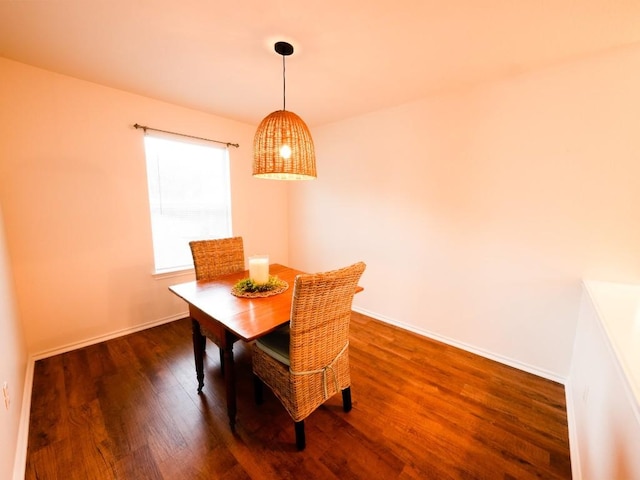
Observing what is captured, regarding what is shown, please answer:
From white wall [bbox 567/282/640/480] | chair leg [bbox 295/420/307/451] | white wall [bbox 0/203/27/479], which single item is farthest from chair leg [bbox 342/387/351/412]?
white wall [bbox 0/203/27/479]

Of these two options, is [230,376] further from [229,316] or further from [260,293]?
[260,293]

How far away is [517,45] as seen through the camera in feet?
5.24

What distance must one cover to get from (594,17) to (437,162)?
1.19 m

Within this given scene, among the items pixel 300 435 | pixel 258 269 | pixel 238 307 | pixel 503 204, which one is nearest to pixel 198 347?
pixel 238 307

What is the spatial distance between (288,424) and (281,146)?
1.69 m

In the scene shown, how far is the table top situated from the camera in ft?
4.20

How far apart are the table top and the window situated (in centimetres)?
114

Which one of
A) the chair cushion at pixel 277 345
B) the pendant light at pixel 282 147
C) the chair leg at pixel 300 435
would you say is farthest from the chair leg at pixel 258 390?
the pendant light at pixel 282 147

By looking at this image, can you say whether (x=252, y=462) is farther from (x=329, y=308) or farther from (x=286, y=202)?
(x=286, y=202)

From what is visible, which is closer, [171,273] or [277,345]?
[277,345]

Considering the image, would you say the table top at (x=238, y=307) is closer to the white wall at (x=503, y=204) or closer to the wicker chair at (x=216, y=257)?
the wicker chair at (x=216, y=257)

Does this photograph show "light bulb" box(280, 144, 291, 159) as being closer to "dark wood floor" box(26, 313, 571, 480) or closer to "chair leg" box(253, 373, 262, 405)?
"chair leg" box(253, 373, 262, 405)

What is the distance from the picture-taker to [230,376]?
150 centimetres

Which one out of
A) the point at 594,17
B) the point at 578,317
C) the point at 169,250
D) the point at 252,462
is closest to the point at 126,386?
the point at 252,462
